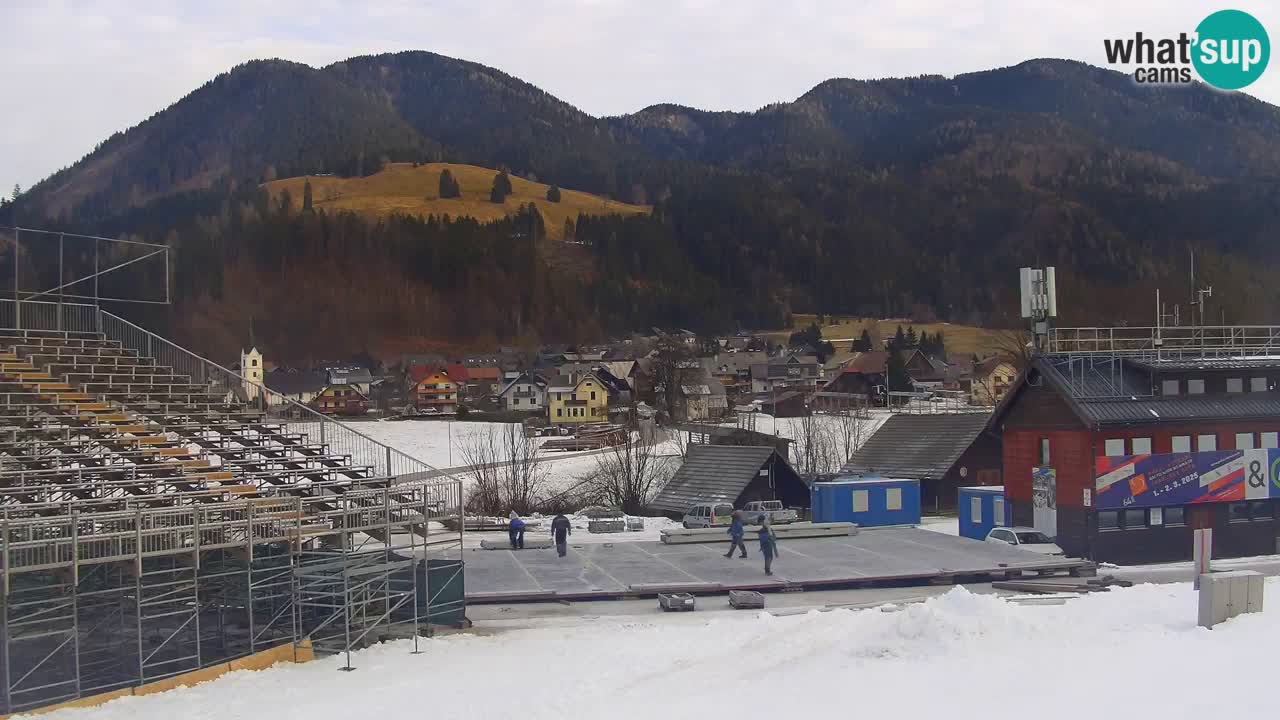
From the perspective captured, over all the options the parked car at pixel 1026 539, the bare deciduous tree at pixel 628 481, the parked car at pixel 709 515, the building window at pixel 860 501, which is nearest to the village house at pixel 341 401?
the bare deciduous tree at pixel 628 481

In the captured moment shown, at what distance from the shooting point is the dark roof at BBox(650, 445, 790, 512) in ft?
139

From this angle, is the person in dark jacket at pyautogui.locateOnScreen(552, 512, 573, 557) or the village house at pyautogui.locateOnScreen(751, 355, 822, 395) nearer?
the person in dark jacket at pyautogui.locateOnScreen(552, 512, 573, 557)

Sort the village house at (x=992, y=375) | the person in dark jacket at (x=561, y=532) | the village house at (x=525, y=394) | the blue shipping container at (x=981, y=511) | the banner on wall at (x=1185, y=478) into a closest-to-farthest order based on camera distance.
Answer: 1. the person in dark jacket at (x=561, y=532)
2. the banner on wall at (x=1185, y=478)
3. the blue shipping container at (x=981, y=511)
4. the village house at (x=992, y=375)
5. the village house at (x=525, y=394)

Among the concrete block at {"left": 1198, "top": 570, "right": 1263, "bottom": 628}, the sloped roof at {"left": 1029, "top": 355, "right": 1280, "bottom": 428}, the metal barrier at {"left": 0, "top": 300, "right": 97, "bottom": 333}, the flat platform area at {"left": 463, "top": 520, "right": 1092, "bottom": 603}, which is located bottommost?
the flat platform area at {"left": 463, "top": 520, "right": 1092, "bottom": 603}

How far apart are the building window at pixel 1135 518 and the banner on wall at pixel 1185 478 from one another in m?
0.24

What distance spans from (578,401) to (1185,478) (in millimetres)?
71361

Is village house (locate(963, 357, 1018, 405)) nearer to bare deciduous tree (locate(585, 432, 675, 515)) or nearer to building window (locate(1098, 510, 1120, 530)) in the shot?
bare deciduous tree (locate(585, 432, 675, 515))

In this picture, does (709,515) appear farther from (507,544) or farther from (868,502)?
(507,544)

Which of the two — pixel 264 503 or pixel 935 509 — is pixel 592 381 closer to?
pixel 935 509

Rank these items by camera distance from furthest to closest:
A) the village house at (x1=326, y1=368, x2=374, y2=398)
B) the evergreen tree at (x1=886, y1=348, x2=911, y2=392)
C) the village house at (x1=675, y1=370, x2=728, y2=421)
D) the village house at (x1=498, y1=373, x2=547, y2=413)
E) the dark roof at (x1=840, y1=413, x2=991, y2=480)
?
the village house at (x1=326, y1=368, x2=374, y2=398) < the village house at (x1=498, y1=373, x2=547, y2=413) < the evergreen tree at (x1=886, y1=348, x2=911, y2=392) < the village house at (x1=675, y1=370, x2=728, y2=421) < the dark roof at (x1=840, y1=413, x2=991, y2=480)

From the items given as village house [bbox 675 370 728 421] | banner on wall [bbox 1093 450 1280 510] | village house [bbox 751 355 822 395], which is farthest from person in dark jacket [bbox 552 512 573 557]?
village house [bbox 751 355 822 395]

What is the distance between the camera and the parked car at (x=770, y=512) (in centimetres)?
3878

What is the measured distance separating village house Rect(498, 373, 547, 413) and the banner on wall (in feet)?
274

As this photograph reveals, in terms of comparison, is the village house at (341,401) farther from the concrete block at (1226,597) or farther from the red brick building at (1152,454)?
the concrete block at (1226,597)
